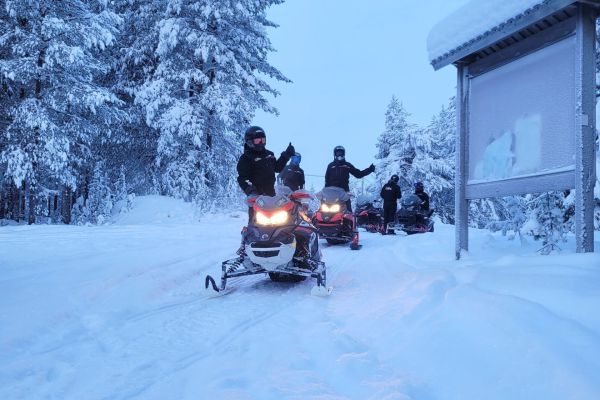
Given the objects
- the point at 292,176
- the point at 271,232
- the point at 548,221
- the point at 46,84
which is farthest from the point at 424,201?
the point at 46,84

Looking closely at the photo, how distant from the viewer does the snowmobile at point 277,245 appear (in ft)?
15.7

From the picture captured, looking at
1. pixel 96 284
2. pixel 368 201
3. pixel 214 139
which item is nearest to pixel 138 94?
pixel 214 139

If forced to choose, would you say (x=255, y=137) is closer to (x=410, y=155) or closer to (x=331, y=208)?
(x=331, y=208)

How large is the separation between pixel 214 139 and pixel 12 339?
14089 millimetres

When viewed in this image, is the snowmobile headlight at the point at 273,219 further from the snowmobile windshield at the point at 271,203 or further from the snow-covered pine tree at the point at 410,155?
the snow-covered pine tree at the point at 410,155

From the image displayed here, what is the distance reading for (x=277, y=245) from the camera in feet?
15.7

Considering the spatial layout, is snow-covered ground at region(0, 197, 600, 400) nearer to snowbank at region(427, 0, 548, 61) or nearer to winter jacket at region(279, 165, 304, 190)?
snowbank at region(427, 0, 548, 61)

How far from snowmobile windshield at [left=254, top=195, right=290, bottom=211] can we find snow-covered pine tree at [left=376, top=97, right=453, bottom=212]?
76.7 ft

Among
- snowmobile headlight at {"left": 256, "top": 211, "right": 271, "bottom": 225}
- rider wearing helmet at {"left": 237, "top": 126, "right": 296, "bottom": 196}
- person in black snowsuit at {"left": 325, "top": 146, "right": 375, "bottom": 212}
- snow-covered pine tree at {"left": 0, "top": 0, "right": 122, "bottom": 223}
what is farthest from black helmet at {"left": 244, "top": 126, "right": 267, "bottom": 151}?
snow-covered pine tree at {"left": 0, "top": 0, "right": 122, "bottom": 223}

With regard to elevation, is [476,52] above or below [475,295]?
above

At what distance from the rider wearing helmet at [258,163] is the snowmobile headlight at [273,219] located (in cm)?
83

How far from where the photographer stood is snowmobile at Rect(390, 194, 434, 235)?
13.6 meters

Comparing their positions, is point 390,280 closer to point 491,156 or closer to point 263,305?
point 263,305

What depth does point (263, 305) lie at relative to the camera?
13.9 feet
